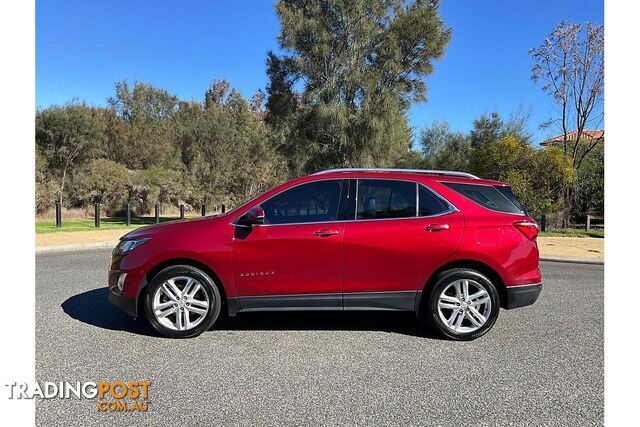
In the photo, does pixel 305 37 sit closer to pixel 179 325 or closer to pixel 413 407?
pixel 179 325

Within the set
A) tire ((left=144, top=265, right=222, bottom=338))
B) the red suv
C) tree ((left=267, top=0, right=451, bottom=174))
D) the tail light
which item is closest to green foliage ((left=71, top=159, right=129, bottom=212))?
tree ((left=267, top=0, right=451, bottom=174))

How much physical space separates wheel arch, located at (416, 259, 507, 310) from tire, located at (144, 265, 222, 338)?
7.37 ft

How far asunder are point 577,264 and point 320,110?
43.0ft

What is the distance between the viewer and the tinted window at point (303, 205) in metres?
4.76

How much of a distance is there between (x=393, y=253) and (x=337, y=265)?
1.99ft

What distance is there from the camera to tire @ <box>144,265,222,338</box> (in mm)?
4637

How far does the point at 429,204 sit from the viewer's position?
4.80m

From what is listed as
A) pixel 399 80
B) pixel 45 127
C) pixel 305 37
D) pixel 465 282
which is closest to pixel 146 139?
pixel 45 127

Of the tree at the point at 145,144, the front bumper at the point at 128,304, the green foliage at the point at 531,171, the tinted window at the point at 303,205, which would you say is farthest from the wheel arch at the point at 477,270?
the tree at the point at 145,144

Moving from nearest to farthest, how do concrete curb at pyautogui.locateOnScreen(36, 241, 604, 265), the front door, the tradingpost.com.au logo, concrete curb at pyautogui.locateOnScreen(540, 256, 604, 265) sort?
the tradingpost.com.au logo → the front door → concrete curb at pyautogui.locateOnScreen(540, 256, 604, 265) → concrete curb at pyautogui.locateOnScreen(36, 241, 604, 265)

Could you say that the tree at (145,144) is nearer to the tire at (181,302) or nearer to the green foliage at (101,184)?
the green foliage at (101,184)

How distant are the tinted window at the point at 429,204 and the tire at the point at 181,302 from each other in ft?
7.88

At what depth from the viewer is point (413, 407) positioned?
10.6 feet

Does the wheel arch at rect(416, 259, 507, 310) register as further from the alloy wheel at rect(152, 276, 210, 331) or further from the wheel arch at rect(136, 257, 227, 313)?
the alloy wheel at rect(152, 276, 210, 331)
